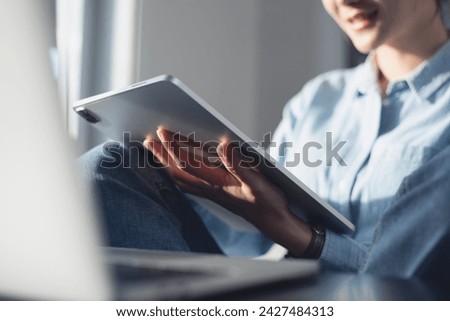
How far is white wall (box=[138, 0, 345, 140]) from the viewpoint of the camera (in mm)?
964

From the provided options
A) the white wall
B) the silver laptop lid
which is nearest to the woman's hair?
the white wall

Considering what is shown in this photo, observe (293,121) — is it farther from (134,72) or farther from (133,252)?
(133,252)

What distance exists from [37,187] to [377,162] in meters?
0.46

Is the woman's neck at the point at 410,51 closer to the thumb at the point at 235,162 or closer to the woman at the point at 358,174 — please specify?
the woman at the point at 358,174

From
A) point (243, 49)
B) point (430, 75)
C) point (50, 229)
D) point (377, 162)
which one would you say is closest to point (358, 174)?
point (377, 162)

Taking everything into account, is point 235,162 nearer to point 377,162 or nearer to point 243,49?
point 377,162

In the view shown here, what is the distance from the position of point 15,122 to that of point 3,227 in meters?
0.17

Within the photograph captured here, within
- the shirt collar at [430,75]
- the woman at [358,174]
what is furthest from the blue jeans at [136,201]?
the shirt collar at [430,75]

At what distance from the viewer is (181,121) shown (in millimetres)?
657

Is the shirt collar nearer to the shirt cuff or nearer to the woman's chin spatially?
the woman's chin

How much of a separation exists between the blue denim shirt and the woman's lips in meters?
0.07

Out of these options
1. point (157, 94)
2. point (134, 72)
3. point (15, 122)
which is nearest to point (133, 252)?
point (157, 94)

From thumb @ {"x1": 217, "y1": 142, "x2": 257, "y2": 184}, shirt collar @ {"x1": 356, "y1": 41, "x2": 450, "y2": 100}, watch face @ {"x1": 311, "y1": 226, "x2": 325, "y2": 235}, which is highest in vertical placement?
shirt collar @ {"x1": 356, "y1": 41, "x2": 450, "y2": 100}

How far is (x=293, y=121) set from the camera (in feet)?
3.43
